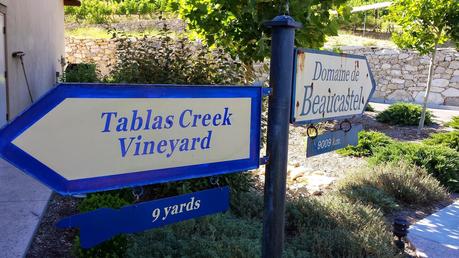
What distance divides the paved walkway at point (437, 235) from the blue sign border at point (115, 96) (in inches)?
108

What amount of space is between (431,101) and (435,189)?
13.6 meters

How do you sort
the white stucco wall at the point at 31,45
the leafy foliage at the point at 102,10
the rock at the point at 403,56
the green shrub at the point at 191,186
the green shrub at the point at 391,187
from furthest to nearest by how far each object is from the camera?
the leafy foliage at the point at 102,10, the rock at the point at 403,56, the white stucco wall at the point at 31,45, the green shrub at the point at 391,187, the green shrub at the point at 191,186

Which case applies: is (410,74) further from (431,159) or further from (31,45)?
(31,45)

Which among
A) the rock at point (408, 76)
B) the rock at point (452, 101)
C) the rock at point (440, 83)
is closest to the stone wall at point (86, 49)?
the rock at point (408, 76)

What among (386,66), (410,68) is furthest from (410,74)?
(386,66)

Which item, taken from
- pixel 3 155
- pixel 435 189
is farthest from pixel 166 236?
pixel 435 189

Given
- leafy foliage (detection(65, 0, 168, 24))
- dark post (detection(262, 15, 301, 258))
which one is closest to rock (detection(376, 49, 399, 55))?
leafy foliage (detection(65, 0, 168, 24))

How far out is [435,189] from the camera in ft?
18.4

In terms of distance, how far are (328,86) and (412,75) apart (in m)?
17.6

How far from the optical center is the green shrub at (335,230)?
343 cm

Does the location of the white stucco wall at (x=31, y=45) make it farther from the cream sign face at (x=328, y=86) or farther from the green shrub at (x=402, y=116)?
the green shrub at (x=402, y=116)

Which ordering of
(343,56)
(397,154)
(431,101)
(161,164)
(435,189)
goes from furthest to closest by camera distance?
(431,101)
(397,154)
(435,189)
(343,56)
(161,164)

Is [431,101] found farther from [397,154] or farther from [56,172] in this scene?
[56,172]

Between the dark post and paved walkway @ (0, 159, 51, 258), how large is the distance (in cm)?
191
